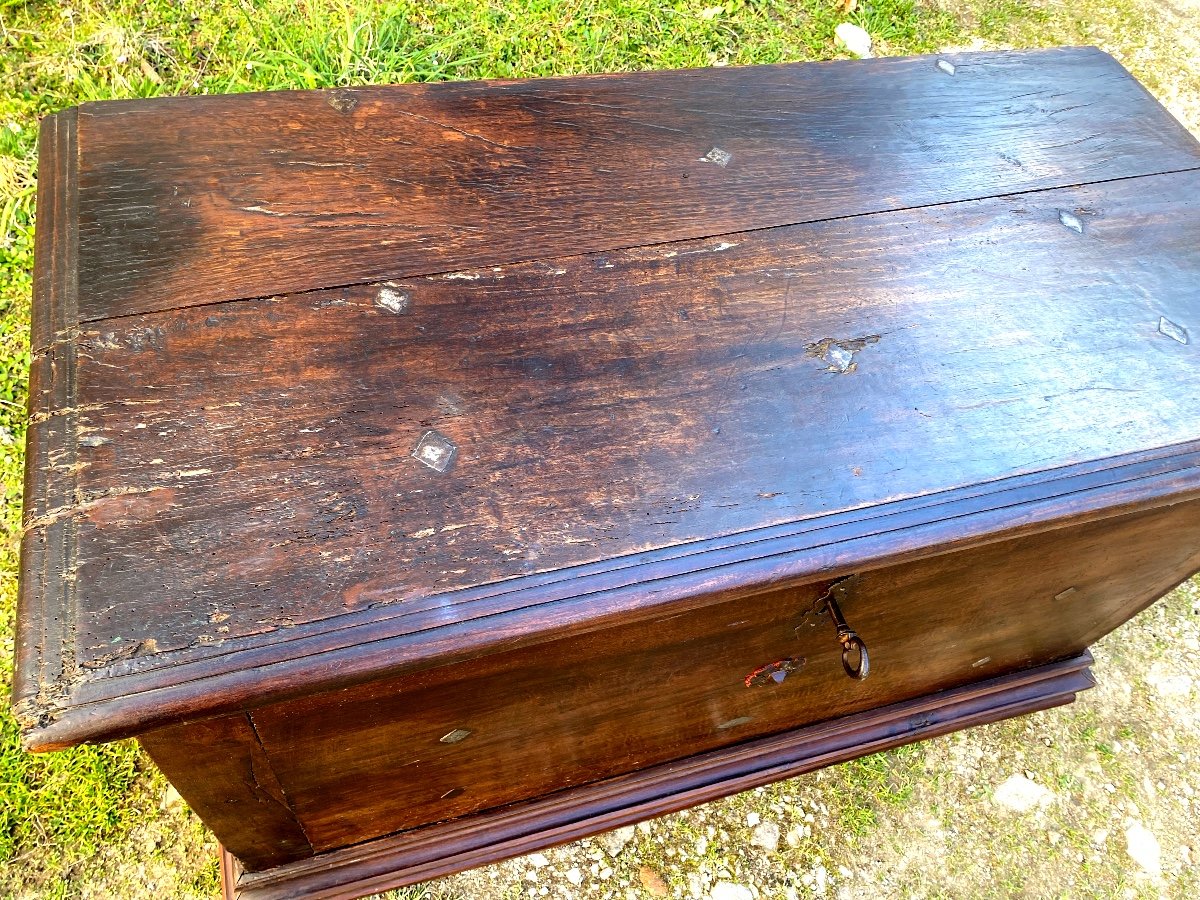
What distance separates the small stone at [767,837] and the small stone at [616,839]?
0.24 m

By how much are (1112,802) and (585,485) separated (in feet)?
4.70

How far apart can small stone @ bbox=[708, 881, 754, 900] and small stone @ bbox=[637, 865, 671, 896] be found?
0.28 ft

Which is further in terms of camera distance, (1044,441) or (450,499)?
(1044,441)

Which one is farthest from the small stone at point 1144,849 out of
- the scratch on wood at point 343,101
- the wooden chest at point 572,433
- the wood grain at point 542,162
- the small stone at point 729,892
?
the scratch on wood at point 343,101

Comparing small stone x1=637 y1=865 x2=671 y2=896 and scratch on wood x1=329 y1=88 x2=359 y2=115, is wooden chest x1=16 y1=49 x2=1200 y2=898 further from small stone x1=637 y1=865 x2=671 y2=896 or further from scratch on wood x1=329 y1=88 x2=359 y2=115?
small stone x1=637 y1=865 x2=671 y2=896

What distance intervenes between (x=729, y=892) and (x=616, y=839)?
23 centimetres

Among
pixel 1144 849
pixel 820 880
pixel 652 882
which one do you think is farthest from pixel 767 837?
pixel 1144 849

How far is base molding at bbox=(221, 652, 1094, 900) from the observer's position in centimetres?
154

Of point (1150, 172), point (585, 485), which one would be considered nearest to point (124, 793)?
point (585, 485)

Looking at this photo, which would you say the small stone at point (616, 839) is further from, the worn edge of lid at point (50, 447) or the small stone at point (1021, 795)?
the worn edge of lid at point (50, 447)

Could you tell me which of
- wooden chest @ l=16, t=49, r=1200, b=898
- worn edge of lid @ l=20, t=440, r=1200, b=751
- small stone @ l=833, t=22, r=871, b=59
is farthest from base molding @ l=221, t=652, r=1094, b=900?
small stone @ l=833, t=22, r=871, b=59

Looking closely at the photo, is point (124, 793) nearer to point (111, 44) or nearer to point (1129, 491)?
point (1129, 491)

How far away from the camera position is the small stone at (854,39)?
10.2ft

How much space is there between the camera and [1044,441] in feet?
4.35
